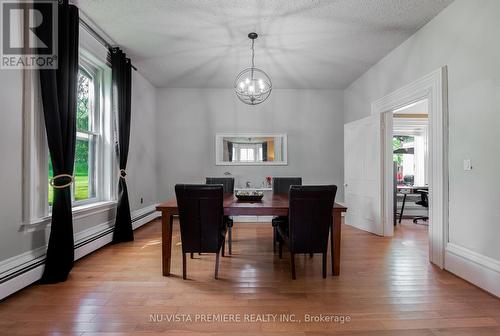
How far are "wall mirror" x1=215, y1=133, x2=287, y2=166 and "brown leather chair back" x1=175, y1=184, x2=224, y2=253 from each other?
126 inches

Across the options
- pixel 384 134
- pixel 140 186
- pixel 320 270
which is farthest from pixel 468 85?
pixel 140 186

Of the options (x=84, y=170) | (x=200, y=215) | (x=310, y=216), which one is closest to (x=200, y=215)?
(x=200, y=215)

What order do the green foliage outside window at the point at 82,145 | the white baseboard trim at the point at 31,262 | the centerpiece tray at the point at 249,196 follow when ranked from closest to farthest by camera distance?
the white baseboard trim at the point at 31,262 < the centerpiece tray at the point at 249,196 < the green foliage outside window at the point at 82,145

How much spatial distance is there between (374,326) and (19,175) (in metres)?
3.05

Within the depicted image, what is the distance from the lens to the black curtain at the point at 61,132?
237 centimetres

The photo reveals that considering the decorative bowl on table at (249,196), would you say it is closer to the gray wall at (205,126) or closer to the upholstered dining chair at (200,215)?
the upholstered dining chair at (200,215)

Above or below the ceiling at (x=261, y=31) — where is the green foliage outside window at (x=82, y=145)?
below

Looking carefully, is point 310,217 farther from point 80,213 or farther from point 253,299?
point 80,213

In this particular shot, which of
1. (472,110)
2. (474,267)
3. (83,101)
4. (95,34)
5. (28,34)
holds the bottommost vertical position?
(474,267)

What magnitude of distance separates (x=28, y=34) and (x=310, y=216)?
9.89 feet

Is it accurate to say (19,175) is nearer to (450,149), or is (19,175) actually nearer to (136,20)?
(136,20)

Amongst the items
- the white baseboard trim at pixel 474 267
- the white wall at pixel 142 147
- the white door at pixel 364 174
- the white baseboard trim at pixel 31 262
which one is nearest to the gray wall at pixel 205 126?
the white wall at pixel 142 147

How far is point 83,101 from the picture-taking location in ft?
10.9

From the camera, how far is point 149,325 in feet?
5.80
